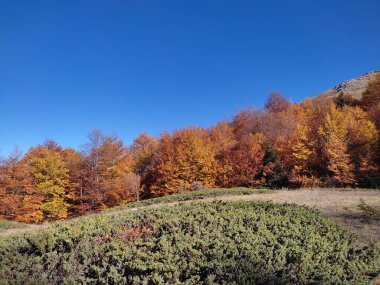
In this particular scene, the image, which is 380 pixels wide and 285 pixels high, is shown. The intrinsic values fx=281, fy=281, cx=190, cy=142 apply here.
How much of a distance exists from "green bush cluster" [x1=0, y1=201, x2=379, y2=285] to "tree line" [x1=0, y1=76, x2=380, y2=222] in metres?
25.9

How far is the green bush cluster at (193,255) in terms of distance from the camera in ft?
15.1

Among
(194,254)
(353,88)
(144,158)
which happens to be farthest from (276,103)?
(194,254)

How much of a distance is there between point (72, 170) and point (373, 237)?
37.9 m

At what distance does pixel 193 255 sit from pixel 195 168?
113 ft

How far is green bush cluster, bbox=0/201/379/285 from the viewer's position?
4.60 m

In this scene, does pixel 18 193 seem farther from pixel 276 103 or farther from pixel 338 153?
pixel 276 103

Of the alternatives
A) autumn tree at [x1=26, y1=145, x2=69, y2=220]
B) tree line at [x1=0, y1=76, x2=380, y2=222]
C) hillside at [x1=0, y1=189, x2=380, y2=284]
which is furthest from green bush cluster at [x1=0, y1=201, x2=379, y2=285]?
autumn tree at [x1=26, y1=145, x2=69, y2=220]

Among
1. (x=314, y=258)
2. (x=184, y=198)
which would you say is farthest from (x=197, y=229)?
(x=184, y=198)

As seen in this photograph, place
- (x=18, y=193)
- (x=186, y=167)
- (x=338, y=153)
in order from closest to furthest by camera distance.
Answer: (x=338, y=153) → (x=18, y=193) → (x=186, y=167)

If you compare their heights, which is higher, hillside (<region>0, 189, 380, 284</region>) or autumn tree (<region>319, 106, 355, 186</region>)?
autumn tree (<region>319, 106, 355, 186</region>)

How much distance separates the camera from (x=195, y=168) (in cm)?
3925

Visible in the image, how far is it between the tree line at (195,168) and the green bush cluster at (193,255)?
85.1 feet

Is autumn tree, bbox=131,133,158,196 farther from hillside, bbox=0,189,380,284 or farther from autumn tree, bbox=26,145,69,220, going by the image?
hillside, bbox=0,189,380,284

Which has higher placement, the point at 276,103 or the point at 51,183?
the point at 276,103
